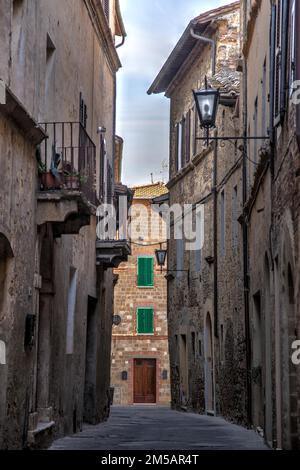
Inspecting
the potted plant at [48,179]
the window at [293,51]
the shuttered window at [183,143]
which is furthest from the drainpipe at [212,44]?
the window at [293,51]

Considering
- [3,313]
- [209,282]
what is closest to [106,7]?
[209,282]

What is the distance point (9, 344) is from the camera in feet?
36.5

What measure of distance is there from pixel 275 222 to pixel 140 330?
34085mm

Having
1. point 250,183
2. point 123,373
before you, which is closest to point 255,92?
point 250,183

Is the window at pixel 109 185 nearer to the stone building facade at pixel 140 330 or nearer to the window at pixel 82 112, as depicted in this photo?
the window at pixel 82 112

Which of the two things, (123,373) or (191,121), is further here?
(123,373)

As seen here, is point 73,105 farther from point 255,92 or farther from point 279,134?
point 279,134

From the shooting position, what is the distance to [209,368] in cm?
2548

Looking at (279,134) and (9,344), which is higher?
(279,134)

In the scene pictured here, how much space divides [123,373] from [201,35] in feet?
77.3

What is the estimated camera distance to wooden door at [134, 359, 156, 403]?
47219 mm

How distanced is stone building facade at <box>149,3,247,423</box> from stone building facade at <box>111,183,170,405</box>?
14588 millimetres

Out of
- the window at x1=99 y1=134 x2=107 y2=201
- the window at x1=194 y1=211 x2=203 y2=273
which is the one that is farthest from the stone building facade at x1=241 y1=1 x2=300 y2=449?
the window at x1=194 y1=211 x2=203 y2=273

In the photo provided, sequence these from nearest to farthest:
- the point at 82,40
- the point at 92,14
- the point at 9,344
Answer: the point at 9,344 < the point at 82,40 < the point at 92,14
